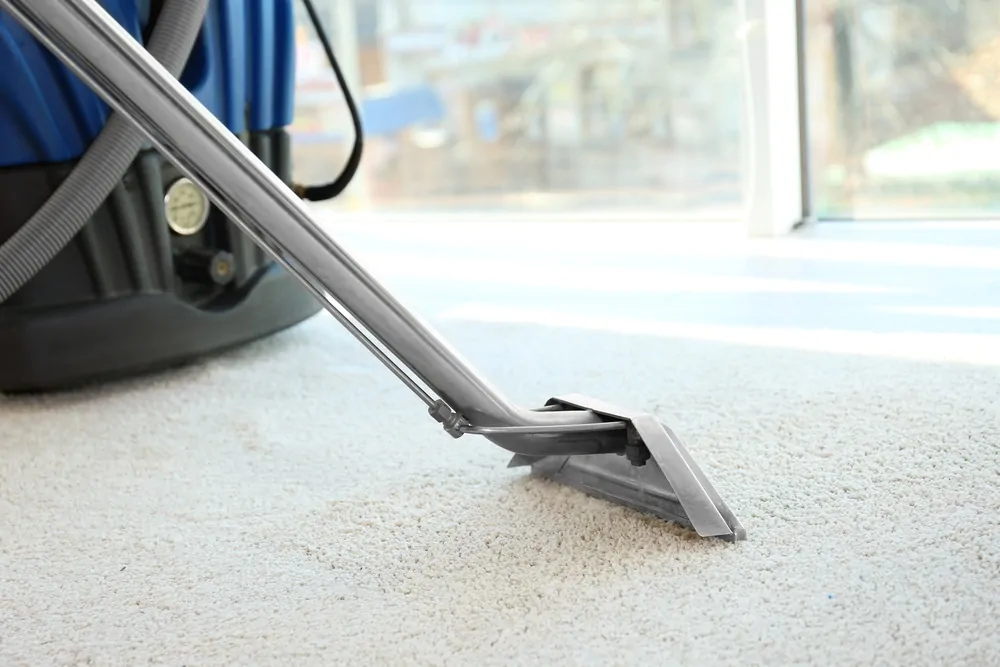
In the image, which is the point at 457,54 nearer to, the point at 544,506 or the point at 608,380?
the point at 608,380

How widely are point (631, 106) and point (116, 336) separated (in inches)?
62.1

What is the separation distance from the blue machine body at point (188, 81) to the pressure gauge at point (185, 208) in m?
0.09

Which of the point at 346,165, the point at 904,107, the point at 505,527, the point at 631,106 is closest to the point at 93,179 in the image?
the point at 346,165

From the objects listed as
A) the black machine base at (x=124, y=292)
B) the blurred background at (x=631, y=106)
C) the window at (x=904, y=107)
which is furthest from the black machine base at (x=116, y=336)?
the window at (x=904, y=107)

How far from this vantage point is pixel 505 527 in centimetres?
79

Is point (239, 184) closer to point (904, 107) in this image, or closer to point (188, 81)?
point (188, 81)

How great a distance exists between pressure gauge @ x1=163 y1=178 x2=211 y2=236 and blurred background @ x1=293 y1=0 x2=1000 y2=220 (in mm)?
1000

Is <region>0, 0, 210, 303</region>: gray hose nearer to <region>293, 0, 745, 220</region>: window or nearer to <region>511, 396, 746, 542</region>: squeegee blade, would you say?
<region>511, 396, 746, 542</region>: squeegee blade

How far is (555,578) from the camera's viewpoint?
0.70 metres

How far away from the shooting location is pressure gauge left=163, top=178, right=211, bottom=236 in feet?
4.18

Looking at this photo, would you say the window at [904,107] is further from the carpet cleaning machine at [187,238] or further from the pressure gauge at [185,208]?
the pressure gauge at [185,208]

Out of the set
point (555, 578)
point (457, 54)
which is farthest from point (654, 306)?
point (457, 54)

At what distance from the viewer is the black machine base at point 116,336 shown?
1181 millimetres

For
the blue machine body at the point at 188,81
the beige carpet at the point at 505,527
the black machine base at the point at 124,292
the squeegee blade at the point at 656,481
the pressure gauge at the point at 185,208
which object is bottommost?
the beige carpet at the point at 505,527
